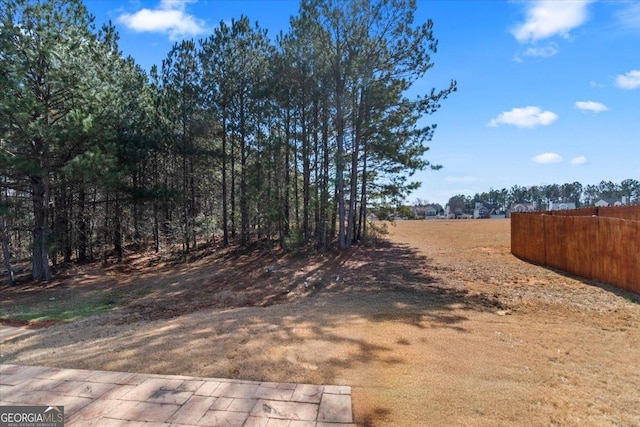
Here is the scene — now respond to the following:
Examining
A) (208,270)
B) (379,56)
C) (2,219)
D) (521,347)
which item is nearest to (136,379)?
(521,347)

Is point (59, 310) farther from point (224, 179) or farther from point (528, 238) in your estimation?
point (528, 238)

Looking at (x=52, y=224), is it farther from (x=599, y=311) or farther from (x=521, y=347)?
(x=599, y=311)

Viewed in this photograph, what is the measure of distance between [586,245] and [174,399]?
8353mm

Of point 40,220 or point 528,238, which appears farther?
point 528,238

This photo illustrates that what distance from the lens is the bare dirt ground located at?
257 centimetres

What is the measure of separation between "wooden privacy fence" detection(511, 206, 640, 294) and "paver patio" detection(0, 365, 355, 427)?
6.37m

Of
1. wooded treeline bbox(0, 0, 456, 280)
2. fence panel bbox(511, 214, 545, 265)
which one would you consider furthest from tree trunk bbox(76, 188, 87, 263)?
fence panel bbox(511, 214, 545, 265)

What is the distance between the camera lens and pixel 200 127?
1300cm

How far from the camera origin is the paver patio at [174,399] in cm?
232

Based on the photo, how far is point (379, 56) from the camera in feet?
35.0

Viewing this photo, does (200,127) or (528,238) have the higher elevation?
(200,127)

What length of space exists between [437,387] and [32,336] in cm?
517

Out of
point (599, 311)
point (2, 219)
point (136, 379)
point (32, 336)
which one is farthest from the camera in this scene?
point (2, 219)

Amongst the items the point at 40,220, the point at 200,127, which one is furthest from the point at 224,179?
the point at 40,220
